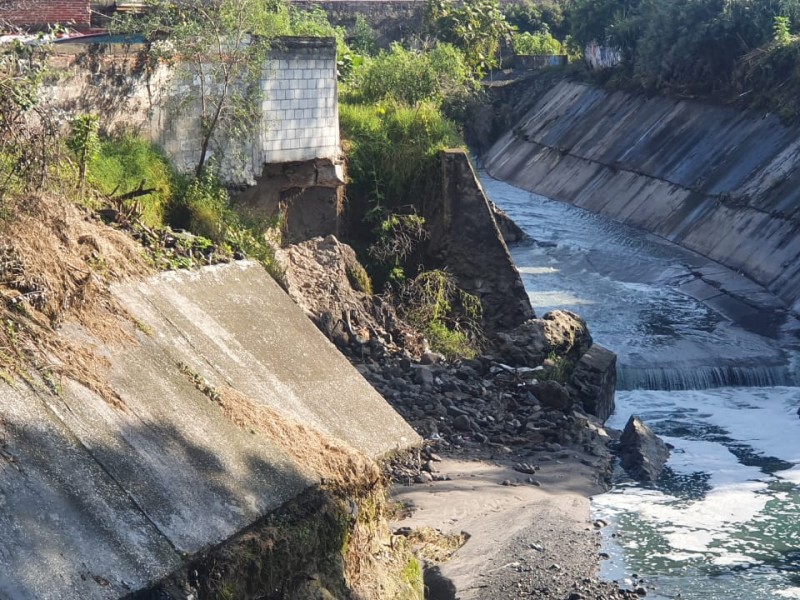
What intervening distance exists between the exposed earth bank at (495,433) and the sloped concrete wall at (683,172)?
7.48 meters

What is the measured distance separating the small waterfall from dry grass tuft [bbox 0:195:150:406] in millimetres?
10229

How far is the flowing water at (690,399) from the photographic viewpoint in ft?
40.8

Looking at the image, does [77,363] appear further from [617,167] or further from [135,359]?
[617,167]

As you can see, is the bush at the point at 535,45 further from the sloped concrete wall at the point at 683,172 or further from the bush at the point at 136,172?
the bush at the point at 136,172

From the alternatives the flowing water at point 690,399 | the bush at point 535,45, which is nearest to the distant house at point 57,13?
the flowing water at point 690,399

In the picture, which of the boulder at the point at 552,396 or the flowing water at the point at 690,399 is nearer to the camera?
the flowing water at the point at 690,399

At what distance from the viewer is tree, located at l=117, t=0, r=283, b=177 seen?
15.3 meters

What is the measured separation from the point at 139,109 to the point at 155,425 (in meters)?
7.01

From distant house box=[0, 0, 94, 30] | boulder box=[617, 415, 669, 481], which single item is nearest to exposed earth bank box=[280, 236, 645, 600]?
boulder box=[617, 415, 669, 481]

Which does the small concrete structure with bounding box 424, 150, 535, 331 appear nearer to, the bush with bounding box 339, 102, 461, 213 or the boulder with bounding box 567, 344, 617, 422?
the bush with bounding box 339, 102, 461, 213

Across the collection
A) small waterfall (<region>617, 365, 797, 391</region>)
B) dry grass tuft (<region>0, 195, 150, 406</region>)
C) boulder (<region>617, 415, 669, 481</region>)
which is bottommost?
small waterfall (<region>617, 365, 797, 391</region>)

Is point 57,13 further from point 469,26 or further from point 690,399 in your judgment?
point 469,26

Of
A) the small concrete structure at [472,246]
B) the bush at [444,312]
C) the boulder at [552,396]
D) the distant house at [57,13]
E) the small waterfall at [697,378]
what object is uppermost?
the distant house at [57,13]

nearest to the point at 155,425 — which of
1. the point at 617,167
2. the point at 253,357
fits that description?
the point at 253,357
